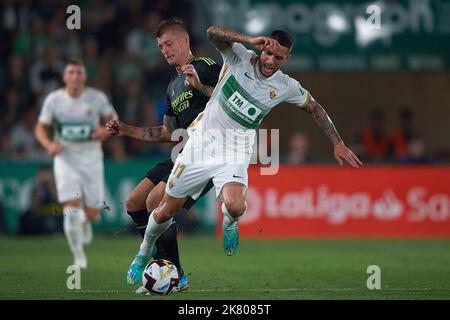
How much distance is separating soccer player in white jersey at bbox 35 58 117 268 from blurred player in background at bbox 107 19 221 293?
3287 millimetres

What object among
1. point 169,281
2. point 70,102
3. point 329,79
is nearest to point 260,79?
point 169,281

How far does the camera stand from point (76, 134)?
46.8 feet

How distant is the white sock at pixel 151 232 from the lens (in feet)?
33.2

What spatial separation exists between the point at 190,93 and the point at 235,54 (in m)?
0.77

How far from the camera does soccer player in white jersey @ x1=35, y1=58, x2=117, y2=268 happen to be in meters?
14.0

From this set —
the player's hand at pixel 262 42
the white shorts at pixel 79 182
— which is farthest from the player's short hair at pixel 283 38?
the white shorts at pixel 79 182

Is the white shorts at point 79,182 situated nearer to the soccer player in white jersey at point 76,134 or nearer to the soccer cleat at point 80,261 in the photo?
the soccer player in white jersey at point 76,134

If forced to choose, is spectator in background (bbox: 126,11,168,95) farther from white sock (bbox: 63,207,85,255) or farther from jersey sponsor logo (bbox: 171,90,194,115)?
jersey sponsor logo (bbox: 171,90,194,115)

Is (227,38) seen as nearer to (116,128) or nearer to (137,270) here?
(116,128)

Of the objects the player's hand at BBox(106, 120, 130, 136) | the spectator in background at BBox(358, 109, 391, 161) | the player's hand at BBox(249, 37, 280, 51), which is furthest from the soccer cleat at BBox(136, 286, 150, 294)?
the spectator in background at BBox(358, 109, 391, 161)

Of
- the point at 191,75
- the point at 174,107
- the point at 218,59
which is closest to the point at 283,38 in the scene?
the point at 191,75

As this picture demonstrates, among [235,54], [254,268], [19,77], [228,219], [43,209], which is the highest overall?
[19,77]

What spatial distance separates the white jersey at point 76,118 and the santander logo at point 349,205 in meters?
4.86

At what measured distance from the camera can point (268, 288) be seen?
34.6ft
